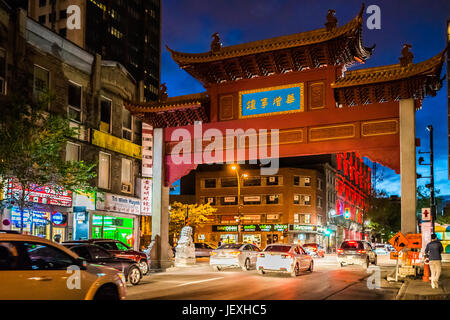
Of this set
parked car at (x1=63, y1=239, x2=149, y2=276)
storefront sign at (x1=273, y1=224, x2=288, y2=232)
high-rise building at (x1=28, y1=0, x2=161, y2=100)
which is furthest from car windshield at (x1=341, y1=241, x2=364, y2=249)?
high-rise building at (x1=28, y1=0, x2=161, y2=100)

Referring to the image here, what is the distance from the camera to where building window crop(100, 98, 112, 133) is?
101 feet

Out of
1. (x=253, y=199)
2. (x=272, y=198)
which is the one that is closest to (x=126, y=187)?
(x=272, y=198)

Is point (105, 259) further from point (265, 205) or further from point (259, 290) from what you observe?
point (265, 205)

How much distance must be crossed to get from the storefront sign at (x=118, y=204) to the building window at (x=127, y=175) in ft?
2.38

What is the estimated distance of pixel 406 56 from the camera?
20547 mm

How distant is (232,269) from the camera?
1051 inches

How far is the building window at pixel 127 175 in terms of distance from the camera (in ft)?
107

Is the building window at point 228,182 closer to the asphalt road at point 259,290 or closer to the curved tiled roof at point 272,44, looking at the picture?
the curved tiled roof at point 272,44

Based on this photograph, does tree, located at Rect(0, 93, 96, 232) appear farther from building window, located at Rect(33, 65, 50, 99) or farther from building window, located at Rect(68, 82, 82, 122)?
building window, located at Rect(68, 82, 82, 122)

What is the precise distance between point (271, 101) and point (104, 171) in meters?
12.7

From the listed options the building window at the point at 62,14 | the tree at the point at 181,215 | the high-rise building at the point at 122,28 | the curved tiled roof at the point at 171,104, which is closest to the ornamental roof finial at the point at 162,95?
the curved tiled roof at the point at 171,104

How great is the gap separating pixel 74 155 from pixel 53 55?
18.4ft

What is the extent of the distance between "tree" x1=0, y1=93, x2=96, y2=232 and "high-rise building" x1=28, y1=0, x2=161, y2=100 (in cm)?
5939

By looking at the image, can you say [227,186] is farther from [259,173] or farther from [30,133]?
[30,133]
